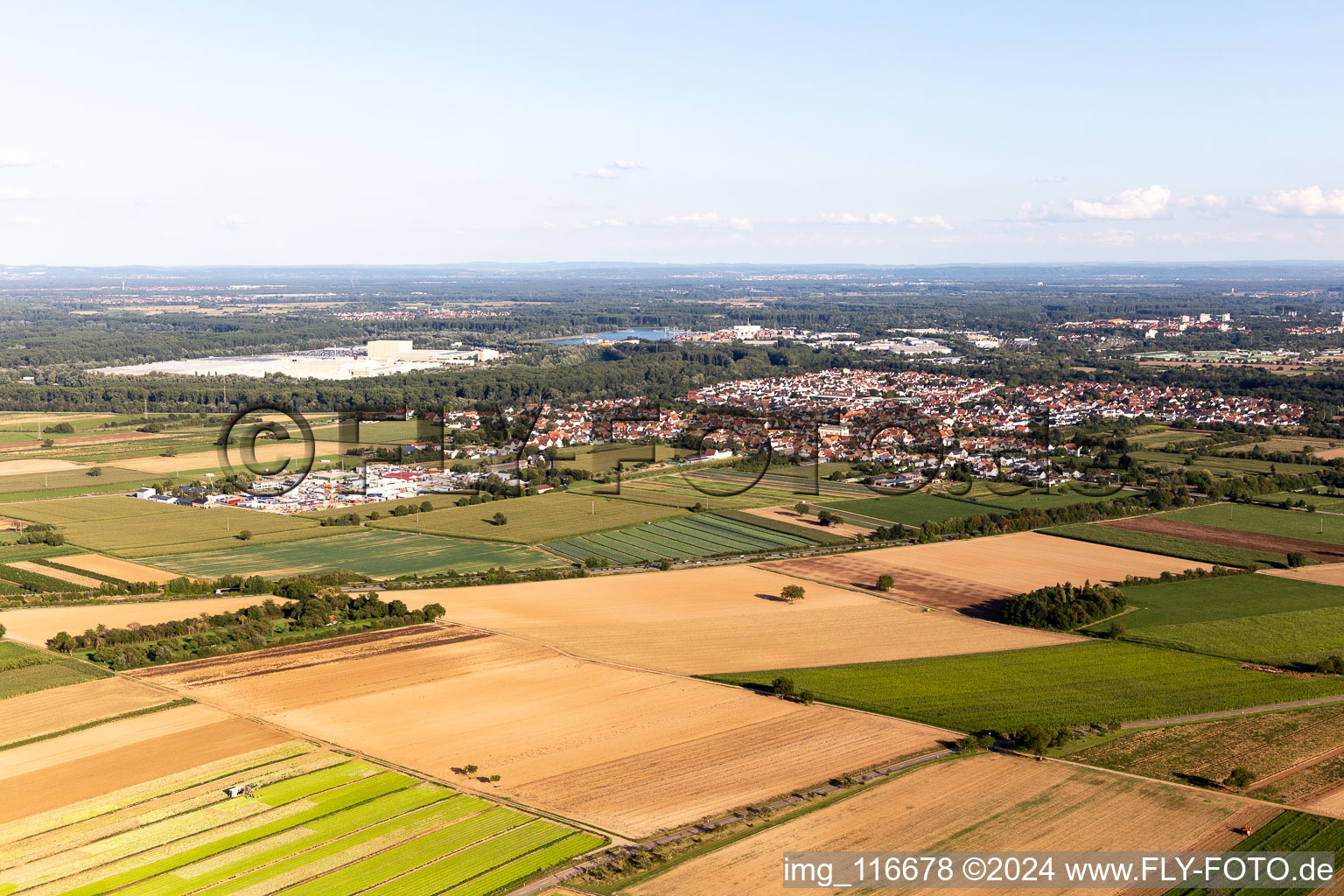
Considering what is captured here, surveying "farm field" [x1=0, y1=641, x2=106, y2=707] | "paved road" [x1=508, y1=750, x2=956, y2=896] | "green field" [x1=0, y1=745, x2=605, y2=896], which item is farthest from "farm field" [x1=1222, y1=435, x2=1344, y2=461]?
"farm field" [x1=0, y1=641, x2=106, y2=707]

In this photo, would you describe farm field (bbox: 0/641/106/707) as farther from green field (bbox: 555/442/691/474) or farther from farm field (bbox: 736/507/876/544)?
green field (bbox: 555/442/691/474)

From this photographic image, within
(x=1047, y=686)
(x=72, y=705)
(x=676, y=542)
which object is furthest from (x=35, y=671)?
(x=1047, y=686)

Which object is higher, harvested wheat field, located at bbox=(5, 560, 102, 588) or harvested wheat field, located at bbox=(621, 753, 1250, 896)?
harvested wheat field, located at bbox=(621, 753, 1250, 896)

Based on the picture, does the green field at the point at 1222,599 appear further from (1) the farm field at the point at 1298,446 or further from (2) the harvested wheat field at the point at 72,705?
(1) the farm field at the point at 1298,446

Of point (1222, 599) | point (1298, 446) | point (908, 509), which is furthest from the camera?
point (1298, 446)

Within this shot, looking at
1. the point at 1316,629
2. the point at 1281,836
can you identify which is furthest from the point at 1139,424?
the point at 1281,836

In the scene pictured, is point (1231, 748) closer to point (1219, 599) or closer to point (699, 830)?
point (699, 830)
